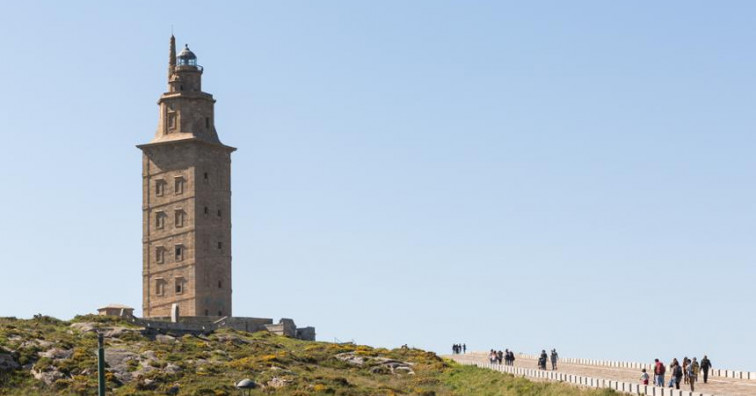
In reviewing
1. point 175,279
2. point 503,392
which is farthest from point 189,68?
point 503,392

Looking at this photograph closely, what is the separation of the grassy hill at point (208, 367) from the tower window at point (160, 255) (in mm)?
15667

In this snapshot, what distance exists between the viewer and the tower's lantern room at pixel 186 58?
106250 millimetres

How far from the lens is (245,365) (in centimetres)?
7194

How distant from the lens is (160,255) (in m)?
102

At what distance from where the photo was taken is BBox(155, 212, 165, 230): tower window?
102938 millimetres

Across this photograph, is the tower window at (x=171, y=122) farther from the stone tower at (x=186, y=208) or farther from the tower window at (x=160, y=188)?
the tower window at (x=160, y=188)

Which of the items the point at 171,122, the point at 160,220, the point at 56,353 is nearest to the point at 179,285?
the point at 160,220

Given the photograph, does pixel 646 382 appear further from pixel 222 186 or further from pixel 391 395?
pixel 222 186

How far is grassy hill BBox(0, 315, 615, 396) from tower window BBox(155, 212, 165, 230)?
55.7ft

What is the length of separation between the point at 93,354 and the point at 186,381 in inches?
306

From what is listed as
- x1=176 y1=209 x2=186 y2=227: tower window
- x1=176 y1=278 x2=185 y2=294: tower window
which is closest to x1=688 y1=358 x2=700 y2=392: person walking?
x1=176 y1=278 x2=185 y2=294: tower window

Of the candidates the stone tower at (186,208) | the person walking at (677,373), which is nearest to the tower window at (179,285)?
the stone tower at (186,208)

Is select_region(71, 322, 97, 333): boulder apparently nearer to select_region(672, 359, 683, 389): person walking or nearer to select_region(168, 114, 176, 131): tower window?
select_region(168, 114, 176, 131): tower window

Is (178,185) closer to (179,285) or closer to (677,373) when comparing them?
(179,285)
